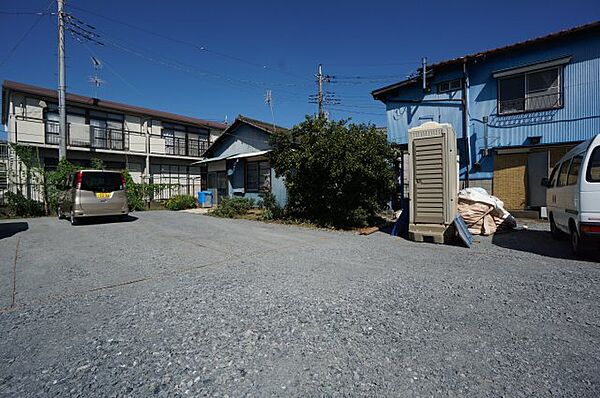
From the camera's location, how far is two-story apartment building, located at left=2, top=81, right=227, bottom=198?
15828mm

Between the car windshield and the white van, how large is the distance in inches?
447

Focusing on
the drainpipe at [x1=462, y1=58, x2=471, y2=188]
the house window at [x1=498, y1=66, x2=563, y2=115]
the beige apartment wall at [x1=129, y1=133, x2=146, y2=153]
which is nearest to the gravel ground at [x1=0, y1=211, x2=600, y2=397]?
the drainpipe at [x1=462, y1=58, x2=471, y2=188]

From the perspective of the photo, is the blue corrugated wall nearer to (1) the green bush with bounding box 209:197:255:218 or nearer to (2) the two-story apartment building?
(1) the green bush with bounding box 209:197:255:218

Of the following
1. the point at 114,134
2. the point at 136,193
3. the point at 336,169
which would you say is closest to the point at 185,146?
the point at 114,134

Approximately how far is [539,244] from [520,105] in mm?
7281

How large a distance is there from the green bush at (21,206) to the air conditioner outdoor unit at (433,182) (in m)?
15.0

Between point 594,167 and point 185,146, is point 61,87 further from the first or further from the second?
point 594,167

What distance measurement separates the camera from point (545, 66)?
10.4m

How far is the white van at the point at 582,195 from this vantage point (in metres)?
4.44

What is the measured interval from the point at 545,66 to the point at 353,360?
517 inches

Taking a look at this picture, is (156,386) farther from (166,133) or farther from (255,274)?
(166,133)

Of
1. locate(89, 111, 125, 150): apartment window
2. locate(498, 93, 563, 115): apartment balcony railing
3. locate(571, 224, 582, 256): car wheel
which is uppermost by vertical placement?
locate(89, 111, 125, 150): apartment window

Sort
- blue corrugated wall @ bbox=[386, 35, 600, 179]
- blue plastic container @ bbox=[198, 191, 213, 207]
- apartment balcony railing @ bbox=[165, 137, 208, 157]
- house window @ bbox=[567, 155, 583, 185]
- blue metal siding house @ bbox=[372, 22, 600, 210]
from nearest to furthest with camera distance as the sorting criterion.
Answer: house window @ bbox=[567, 155, 583, 185], blue corrugated wall @ bbox=[386, 35, 600, 179], blue metal siding house @ bbox=[372, 22, 600, 210], blue plastic container @ bbox=[198, 191, 213, 207], apartment balcony railing @ bbox=[165, 137, 208, 157]

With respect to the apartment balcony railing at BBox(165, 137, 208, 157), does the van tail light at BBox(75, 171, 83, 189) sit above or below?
below
